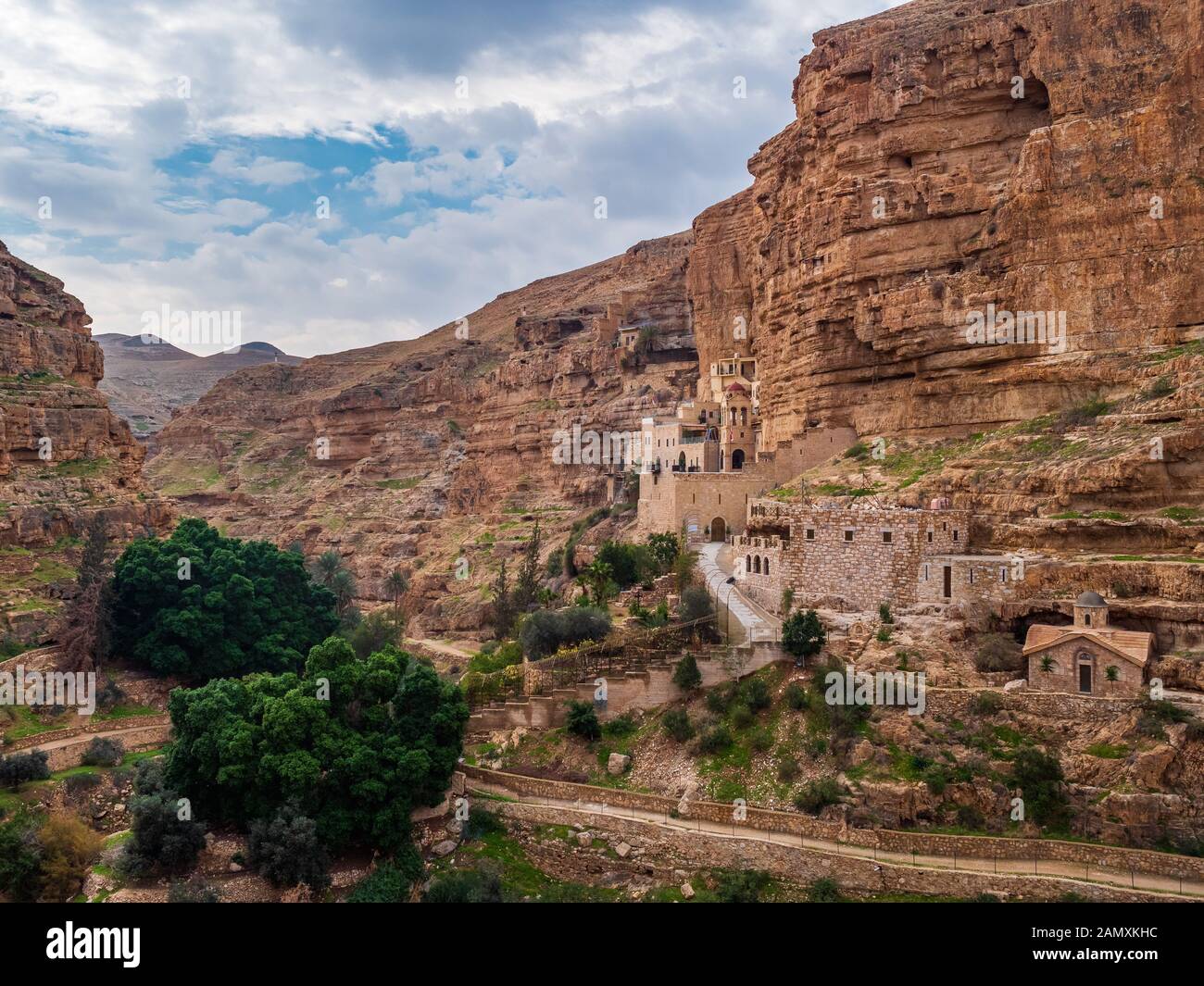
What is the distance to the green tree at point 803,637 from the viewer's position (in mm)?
24797

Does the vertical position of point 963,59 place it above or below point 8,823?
above

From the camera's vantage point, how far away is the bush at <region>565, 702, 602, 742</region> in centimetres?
2603

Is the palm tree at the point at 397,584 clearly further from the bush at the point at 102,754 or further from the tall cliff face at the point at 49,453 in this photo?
the bush at the point at 102,754

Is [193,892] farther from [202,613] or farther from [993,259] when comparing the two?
[993,259]

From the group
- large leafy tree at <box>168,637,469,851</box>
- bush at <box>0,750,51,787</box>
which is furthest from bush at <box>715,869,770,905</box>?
bush at <box>0,750,51,787</box>

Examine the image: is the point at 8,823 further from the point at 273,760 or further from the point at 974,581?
the point at 974,581

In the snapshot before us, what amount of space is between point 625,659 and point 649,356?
44.9 m

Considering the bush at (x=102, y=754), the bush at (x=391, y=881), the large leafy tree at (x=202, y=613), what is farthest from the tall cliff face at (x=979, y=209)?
the bush at (x=102, y=754)

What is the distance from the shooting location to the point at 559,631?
100.0 ft

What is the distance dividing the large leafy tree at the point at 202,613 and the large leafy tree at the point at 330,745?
934 cm

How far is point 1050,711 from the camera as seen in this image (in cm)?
2123

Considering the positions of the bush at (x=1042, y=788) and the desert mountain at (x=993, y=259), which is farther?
the desert mountain at (x=993, y=259)

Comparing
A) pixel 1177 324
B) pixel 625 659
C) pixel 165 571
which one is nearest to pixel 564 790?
pixel 625 659

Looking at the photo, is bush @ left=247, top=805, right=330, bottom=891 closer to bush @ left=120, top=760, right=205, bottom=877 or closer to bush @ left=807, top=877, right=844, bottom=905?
bush @ left=120, top=760, right=205, bottom=877
